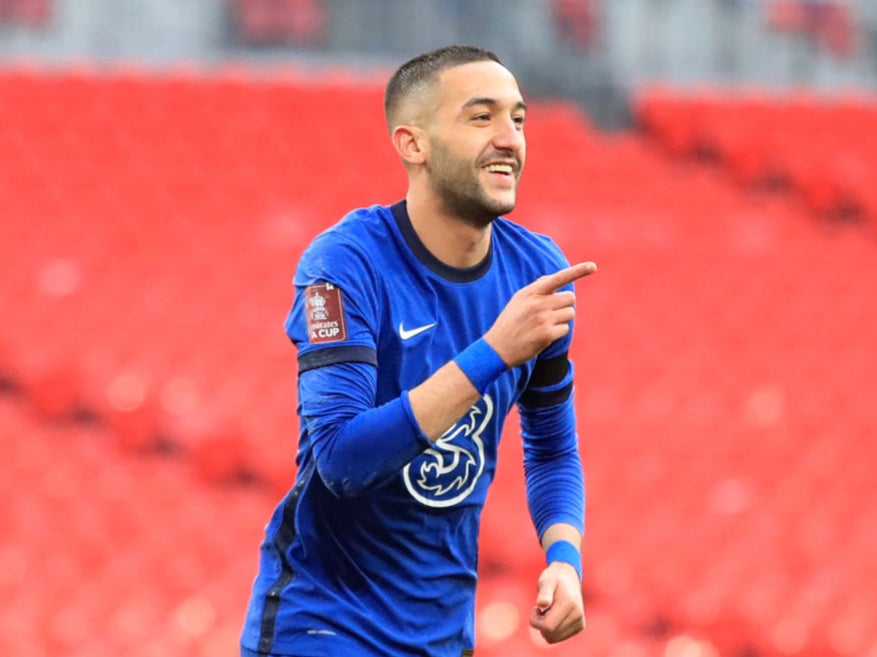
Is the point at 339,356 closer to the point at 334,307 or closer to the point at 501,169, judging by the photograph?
the point at 334,307

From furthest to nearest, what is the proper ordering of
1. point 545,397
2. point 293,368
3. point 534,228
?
point 534,228 → point 293,368 → point 545,397

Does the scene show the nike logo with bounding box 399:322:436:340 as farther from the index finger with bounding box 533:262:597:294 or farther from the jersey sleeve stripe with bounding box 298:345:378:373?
the index finger with bounding box 533:262:597:294

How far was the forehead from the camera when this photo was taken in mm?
2691

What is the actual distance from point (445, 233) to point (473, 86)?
10.3 inches

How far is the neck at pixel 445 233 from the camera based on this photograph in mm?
2748

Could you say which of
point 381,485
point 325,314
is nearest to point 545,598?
point 381,485

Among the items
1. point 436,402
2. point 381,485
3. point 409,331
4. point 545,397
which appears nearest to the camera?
point 436,402

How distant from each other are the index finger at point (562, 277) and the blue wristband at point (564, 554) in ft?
1.80

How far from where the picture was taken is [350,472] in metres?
2.46

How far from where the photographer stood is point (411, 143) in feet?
9.09

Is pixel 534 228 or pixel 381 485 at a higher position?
pixel 381 485

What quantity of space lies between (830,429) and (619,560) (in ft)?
6.40

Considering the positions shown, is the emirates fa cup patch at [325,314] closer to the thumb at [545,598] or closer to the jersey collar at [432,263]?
the jersey collar at [432,263]

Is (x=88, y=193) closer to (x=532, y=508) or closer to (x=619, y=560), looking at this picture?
(x=619, y=560)
